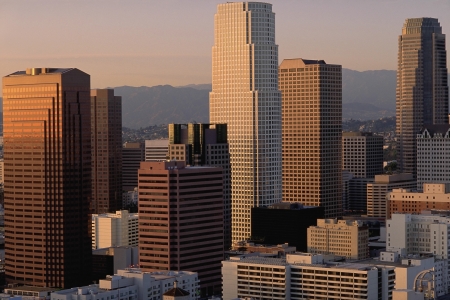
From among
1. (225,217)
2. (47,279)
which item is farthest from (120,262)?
(225,217)

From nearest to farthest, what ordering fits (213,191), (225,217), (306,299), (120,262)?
(306,299) → (213,191) → (120,262) → (225,217)

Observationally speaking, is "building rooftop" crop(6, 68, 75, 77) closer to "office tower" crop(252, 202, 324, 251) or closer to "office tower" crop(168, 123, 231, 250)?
"office tower" crop(168, 123, 231, 250)

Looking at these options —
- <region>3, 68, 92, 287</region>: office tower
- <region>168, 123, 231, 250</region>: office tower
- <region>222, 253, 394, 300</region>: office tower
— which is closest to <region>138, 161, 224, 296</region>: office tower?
<region>222, 253, 394, 300</region>: office tower

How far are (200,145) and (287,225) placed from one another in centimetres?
2457

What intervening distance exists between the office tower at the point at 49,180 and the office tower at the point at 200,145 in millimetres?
14875

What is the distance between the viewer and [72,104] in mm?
180250

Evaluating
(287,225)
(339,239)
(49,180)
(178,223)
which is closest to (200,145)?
(287,225)

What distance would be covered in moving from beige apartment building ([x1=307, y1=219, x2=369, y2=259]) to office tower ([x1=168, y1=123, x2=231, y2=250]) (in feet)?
63.0

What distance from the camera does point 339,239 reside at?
7126 inches

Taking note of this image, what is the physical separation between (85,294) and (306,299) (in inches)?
1230

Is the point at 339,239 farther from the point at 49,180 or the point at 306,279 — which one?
the point at 49,180

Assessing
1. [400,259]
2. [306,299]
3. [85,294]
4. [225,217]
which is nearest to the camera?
[85,294]

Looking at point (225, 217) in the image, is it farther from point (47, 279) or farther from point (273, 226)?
point (47, 279)

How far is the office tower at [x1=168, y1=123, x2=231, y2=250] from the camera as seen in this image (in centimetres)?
18225
